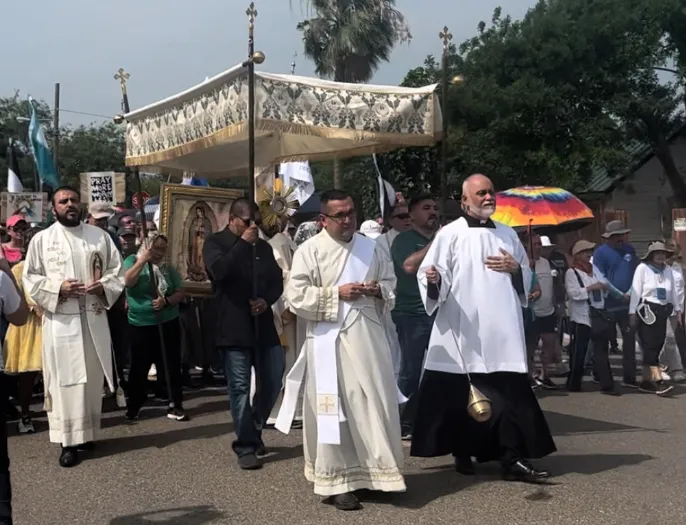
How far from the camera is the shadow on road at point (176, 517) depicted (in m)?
5.20

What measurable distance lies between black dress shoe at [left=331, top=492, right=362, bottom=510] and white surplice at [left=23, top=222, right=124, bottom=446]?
232 cm

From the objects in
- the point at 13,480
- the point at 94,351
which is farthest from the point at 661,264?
the point at 13,480

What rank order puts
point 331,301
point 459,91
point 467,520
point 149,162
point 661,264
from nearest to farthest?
point 467,520 → point 331,301 → point 149,162 → point 661,264 → point 459,91

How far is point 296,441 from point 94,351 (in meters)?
1.75

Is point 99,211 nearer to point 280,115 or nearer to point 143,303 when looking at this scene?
point 143,303

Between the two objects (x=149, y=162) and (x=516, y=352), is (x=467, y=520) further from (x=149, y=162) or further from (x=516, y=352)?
Result: (x=149, y=162)

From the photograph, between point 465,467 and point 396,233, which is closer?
point 465,467

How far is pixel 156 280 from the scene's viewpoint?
8586mm

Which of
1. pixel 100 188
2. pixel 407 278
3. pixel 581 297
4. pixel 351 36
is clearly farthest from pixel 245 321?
pixel 351 36

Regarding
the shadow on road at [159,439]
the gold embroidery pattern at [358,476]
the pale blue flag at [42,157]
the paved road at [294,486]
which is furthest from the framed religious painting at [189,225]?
the pale blue flag at [42,157]

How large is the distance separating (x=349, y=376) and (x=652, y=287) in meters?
5.81

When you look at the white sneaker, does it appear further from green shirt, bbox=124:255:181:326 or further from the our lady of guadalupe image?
the our lady of guadalupe image

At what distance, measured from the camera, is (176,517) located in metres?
5.27

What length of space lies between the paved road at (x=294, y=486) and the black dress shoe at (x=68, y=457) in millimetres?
66
